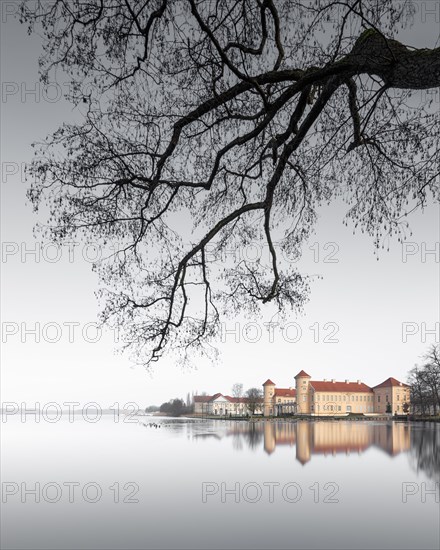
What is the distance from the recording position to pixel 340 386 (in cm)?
10438

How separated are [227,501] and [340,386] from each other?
3752 inches

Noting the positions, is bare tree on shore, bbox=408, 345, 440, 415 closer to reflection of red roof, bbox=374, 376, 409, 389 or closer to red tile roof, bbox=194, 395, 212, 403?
reflection of red roof, bbox=374, 376, 409, 389

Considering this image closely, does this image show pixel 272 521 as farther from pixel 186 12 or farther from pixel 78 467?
pixel 78 467

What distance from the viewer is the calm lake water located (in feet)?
32.4

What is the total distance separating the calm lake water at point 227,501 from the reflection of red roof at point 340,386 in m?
79.7

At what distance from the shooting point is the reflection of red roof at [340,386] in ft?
332

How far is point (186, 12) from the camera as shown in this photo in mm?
4531

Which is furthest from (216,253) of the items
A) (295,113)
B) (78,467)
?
(78,467)

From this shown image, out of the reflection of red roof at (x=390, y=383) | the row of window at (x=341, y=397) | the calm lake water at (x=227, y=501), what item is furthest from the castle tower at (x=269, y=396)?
the calm lake water at (x=227, y=501)

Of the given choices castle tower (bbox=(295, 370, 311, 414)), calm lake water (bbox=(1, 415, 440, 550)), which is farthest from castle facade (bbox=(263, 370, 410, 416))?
calm lake water (bbox=(1, 415, 440, 550))

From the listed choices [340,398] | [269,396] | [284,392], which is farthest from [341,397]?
[284,392]

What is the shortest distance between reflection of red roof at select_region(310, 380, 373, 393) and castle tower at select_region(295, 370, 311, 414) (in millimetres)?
1518

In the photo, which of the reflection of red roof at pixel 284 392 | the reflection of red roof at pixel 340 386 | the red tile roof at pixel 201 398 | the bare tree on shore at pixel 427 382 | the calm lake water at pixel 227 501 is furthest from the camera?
the red tile roof at pixel 201 398

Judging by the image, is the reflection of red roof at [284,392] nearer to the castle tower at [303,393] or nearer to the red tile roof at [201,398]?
the castle tower at [303,393]
